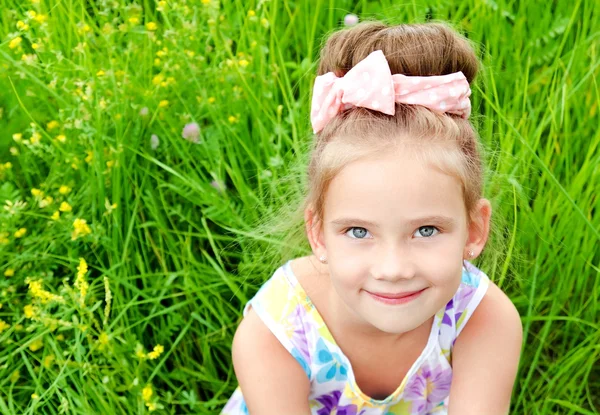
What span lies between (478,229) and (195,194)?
0.86m

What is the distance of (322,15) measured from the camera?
247cm

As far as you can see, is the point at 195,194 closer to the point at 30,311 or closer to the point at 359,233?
the point at 30,311

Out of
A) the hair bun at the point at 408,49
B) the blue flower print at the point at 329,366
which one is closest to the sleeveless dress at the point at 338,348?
the blue flower print at the point at 329,366

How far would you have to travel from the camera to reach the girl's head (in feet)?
4.56

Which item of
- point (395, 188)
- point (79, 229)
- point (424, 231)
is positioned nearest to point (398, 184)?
point (395, 188)

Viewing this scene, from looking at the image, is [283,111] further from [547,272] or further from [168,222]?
[547,272]

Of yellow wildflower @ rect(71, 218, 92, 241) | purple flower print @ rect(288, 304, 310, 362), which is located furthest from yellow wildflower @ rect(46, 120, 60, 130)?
purple flower print @ rect(288, 304, 310, 362)

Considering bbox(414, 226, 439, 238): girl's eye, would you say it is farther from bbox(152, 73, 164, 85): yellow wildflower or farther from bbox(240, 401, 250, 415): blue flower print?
bbox(152, 73, 164, 85): yellow wildflower

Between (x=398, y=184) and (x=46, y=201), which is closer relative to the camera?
(x=398, y=184)

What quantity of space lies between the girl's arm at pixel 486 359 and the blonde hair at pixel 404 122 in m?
0.33

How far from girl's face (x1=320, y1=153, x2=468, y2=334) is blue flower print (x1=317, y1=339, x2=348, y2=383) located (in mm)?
246

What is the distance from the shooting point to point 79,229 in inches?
75.5

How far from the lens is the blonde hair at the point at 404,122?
1.42 metres

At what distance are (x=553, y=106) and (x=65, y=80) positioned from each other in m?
1.25
